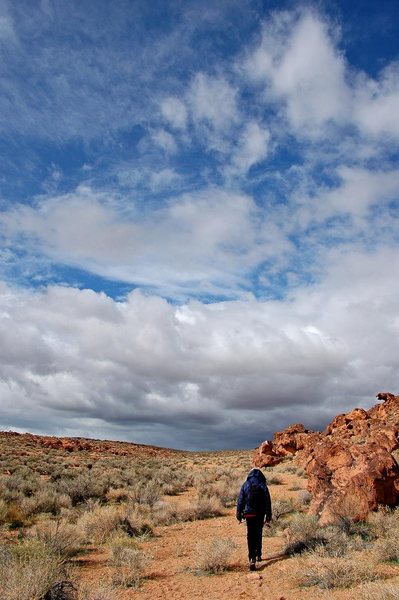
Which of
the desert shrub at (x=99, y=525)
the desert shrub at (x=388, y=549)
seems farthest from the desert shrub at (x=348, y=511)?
the desert shrub at (x=99, y=525)

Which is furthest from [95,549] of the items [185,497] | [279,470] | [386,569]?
[279,470]

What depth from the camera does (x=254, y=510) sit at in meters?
11.0

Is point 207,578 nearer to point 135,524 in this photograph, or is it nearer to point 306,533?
point 306,533

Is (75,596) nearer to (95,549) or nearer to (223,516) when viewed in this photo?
(95,549)

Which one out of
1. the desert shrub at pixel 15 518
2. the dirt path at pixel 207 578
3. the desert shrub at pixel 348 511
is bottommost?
the dirt path at pixel 207 578

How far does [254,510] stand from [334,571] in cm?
256

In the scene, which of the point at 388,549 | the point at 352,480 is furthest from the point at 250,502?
the point at 352,480

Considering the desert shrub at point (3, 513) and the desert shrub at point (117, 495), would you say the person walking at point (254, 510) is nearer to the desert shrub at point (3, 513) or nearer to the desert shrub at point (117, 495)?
the desert shrub at point (3, 513)

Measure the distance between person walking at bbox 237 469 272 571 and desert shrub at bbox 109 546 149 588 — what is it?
2.43 meters

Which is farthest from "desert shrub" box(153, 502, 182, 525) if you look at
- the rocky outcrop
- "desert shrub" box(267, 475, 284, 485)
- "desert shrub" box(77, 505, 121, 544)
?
"desert shrub" box(267, 475, 284, 485)

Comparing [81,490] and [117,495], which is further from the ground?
[81,490]

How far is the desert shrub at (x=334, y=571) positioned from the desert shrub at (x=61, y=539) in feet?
18.0

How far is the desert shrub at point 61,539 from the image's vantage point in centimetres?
1142

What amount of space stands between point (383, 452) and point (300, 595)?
25.2 feet
